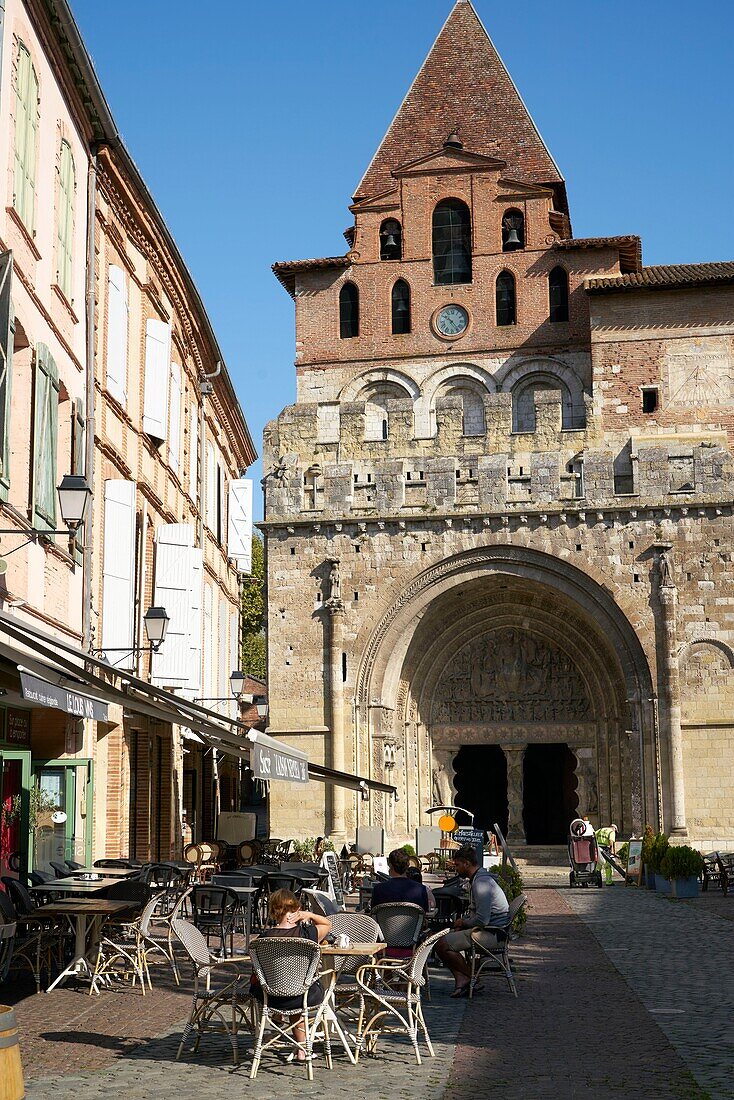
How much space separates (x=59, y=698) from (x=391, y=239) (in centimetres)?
2413

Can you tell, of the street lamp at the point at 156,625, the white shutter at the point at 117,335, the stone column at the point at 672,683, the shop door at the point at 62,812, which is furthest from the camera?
the stone column at the point at 672,683

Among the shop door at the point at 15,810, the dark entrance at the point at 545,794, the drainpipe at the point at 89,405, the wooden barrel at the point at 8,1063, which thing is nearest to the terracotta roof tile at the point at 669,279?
the dark entrance at the point at 545,794

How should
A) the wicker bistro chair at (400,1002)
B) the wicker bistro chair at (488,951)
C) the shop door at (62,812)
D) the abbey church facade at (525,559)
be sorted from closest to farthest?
the wicker bistro chair at (400,1002) < the wicker bistro chair at (488,951) < the shop door at (62,812) < the abbey church facade at (525,559)

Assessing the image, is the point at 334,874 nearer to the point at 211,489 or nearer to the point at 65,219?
the point at 65,219

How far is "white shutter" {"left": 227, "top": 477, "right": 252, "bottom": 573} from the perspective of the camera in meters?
28.1

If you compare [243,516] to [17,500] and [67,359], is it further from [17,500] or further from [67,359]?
[17,500]

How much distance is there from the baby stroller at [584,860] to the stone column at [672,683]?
2386mm

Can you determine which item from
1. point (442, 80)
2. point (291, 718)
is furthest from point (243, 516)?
point (442, 80)

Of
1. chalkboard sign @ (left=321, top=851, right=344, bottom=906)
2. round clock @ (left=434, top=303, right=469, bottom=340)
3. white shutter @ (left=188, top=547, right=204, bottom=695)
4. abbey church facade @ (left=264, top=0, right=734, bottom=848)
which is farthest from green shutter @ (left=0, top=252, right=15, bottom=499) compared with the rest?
round clock @ (left=434, top=303, right=469, bottom=340)

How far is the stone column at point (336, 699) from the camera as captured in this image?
24594mm

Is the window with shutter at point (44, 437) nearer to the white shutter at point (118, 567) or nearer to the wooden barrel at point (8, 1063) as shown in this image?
the white shutter at point (118, 567)

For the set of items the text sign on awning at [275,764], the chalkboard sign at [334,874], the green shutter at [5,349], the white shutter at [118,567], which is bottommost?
the chalkboard sign at [334,874]

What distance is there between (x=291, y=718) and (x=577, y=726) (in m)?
5.89

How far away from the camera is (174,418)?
2245 centimetres
